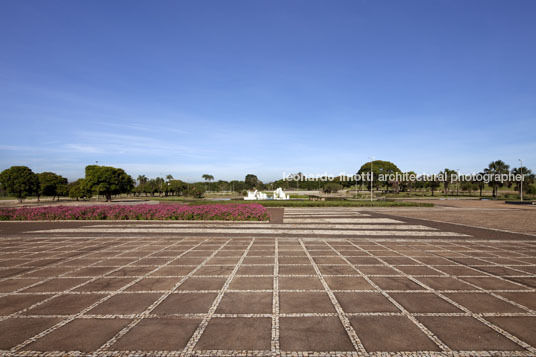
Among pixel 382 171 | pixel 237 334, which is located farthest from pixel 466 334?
pixel 382 171

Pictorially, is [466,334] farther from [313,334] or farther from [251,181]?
[251,181]

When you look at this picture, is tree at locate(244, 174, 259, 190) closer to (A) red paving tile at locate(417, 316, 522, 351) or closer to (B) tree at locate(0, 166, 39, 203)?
(B) tree at locate(0, 166, 39, 203)

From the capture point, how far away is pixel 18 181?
4169 centimetres

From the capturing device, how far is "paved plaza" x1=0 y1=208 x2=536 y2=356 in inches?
158

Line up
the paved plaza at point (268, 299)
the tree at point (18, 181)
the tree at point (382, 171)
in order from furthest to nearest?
1. the tree at point (382, 171)
2. the tree at point (18, 181)
3. the paved plaza at point (268, 299)

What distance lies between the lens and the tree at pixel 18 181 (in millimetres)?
41531

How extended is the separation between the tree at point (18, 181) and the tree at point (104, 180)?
27.4 feet

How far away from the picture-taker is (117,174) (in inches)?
1823

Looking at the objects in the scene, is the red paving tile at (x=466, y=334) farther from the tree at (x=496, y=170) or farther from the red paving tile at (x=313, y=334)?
the tree at (x=496, y=170)

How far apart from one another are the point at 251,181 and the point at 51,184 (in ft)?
278

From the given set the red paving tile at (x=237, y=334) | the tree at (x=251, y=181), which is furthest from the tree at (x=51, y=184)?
the tree at (x=251, y=181)

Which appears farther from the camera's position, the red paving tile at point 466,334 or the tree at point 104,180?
the tree at point 104,180

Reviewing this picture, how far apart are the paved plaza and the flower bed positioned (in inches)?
274

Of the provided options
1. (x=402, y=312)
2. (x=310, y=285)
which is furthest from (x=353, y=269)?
(x=402, y=312)
